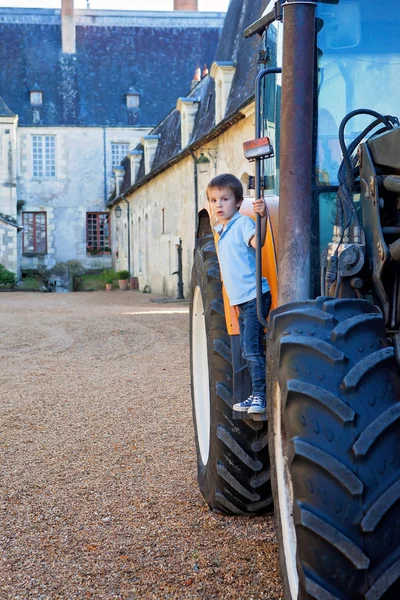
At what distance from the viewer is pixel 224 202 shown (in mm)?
3713

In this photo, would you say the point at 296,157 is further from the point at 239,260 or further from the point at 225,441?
the point at 225,441

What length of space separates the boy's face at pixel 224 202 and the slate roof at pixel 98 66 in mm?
40633

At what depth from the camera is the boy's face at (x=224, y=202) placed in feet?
12.2

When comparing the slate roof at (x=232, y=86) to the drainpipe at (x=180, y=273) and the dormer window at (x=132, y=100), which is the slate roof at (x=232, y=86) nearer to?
the drainpipe at (x=180, y=273)

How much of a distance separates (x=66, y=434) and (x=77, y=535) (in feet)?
8.06

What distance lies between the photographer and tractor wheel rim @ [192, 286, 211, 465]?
4473mm

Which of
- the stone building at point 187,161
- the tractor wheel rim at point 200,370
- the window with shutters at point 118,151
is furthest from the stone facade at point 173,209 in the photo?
the tractor wheel rim at point 200,370

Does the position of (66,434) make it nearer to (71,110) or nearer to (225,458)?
(225,458)

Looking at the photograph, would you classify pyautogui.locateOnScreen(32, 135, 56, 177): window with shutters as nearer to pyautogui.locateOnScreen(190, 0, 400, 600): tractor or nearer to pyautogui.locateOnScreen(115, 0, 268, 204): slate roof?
pyautogui.locateOnScreen(115, 0, 268, 204): slate roof

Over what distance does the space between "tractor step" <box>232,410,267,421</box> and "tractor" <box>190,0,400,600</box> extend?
0.02 metres

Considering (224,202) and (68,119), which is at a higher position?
(68,119)

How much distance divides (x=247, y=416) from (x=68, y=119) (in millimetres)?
41308

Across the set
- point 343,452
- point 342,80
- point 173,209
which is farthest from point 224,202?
point 173,209

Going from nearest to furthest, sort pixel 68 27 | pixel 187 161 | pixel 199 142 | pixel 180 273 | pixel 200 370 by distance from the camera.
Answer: pixel 200 370, pixel 199 142, pixel 187 161, pixel 180 273, pixel 68 27
